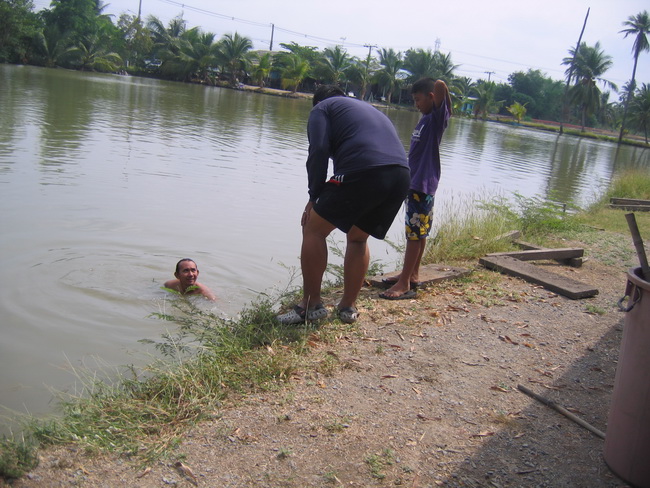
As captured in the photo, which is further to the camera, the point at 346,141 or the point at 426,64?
the point at 426,64

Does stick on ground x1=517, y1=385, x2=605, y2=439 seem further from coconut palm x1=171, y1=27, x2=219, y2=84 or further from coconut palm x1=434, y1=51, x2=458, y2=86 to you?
coconut palm x1=434, y1=51, x2=458, y2=86

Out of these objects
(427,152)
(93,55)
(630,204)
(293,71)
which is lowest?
(630,204)

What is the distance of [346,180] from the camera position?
13.9ft

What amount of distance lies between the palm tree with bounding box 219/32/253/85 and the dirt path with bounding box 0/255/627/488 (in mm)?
59528

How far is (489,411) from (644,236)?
24.4 feet

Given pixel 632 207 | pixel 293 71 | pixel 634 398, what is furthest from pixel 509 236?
pixel 293 71

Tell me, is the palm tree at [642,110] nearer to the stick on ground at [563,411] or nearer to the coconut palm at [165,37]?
the coconut palm at [165,37]

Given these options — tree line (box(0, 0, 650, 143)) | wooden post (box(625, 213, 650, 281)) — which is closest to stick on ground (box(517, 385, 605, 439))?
wooden post (box(625, 213, 650, 281))

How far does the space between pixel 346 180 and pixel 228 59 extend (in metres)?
60.2

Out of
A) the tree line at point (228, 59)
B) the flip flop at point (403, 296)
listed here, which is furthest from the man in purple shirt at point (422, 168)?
the tree line at point (228, 59)

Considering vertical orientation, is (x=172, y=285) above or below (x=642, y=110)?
below

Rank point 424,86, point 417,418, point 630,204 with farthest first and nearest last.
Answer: point 630,204, point 424,86, point 417,418

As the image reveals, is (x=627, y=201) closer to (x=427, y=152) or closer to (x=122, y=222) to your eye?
(x=427, y=152)

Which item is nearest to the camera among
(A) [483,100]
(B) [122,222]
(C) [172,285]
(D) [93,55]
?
(C) [172,285]
